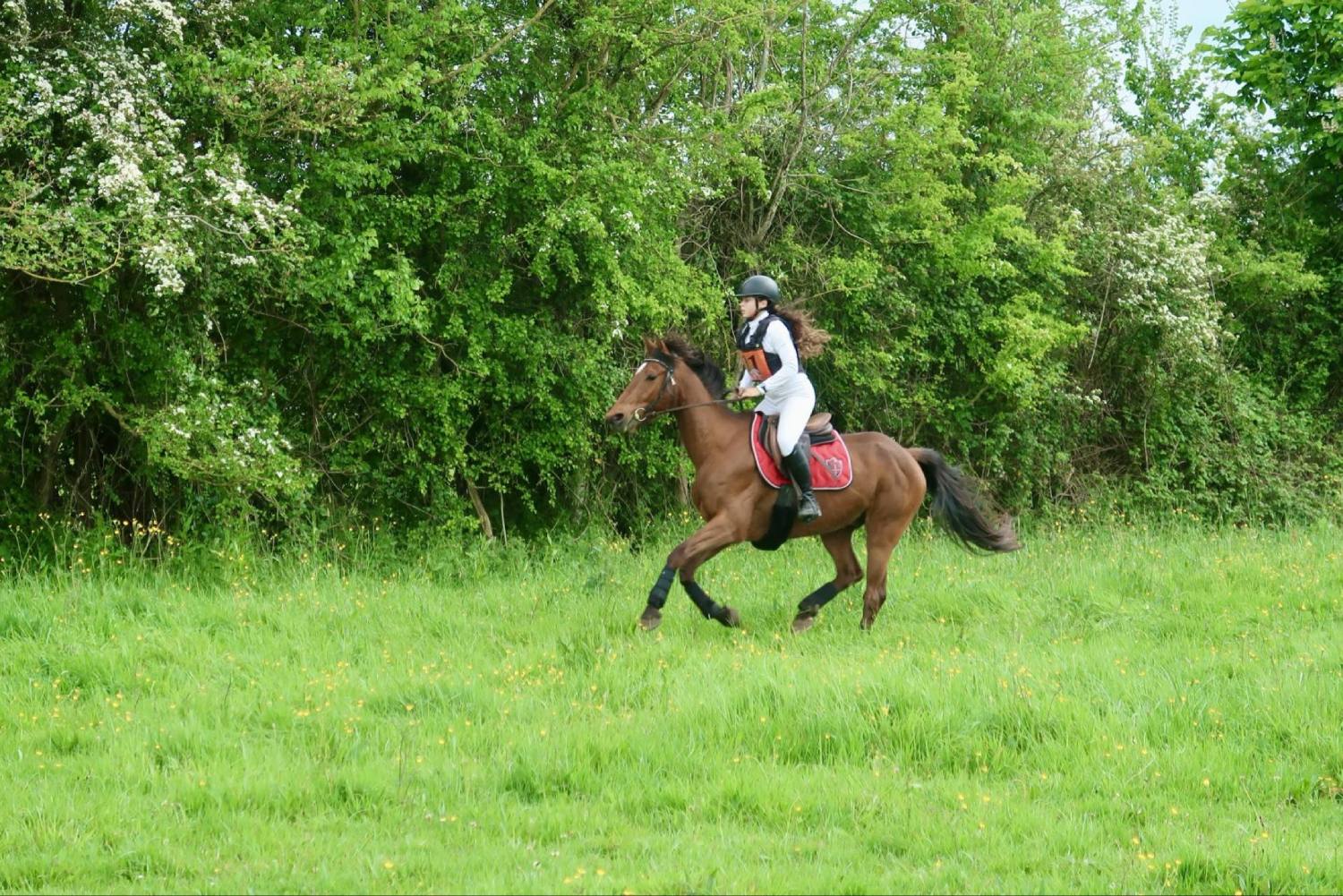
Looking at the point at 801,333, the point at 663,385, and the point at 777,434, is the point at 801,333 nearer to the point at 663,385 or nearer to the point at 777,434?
the point at 777,434

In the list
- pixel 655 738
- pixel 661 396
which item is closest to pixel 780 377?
pixel 661 396

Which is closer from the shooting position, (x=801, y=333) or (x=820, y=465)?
(x=820, y=465)

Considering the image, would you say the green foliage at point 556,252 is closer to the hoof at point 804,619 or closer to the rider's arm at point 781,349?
the rider's arm at point 781,349

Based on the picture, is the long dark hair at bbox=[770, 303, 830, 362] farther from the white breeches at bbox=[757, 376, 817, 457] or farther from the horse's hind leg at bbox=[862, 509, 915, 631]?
the horse's hind leg at bbox=[862, 509, 915, 631]

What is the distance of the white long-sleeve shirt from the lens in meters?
10.8

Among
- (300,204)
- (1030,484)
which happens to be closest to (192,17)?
(300,204)

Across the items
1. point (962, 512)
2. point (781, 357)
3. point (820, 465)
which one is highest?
point (781, 357)

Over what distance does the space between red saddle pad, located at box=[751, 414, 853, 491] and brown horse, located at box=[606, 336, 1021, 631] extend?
7 cm

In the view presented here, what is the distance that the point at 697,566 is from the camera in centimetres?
1053

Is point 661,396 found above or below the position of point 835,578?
above

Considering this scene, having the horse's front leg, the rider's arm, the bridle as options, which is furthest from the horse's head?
the horse's front leg

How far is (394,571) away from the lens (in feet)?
41.7

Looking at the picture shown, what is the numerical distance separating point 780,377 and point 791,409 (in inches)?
11.8

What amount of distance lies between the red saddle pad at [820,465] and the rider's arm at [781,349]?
43 cm
